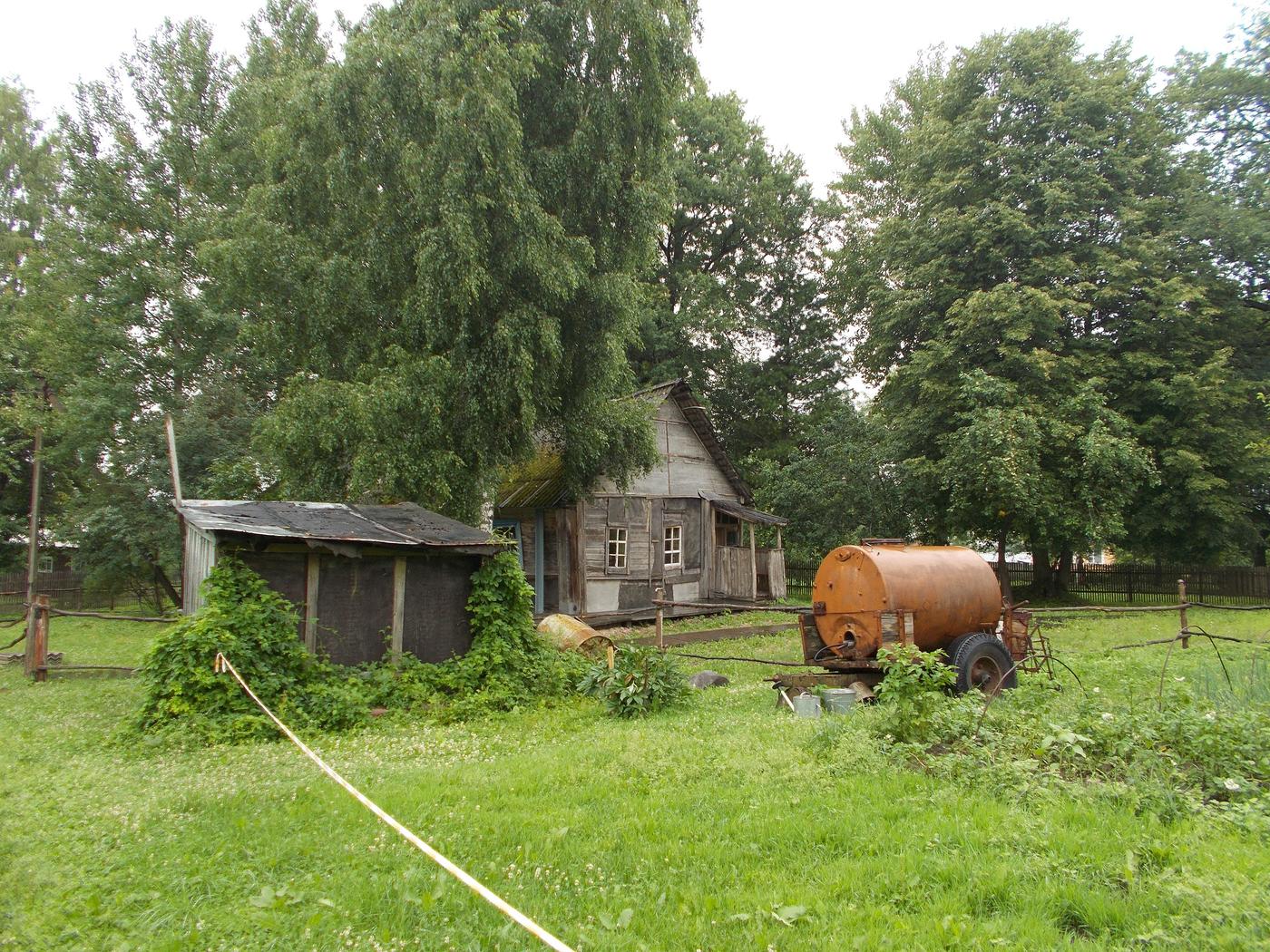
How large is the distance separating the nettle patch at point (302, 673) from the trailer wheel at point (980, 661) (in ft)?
15.8

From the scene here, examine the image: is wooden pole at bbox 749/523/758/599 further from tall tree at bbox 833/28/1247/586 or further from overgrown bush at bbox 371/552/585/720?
overgrown bush at bbox 371/552/585/720

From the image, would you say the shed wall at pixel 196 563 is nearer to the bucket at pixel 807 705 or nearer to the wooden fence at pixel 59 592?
the bucket at pixel 807 705

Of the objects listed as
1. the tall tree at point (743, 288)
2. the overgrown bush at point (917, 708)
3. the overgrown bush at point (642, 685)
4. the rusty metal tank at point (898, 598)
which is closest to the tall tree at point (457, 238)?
the overgrown bush at point (642, 685)

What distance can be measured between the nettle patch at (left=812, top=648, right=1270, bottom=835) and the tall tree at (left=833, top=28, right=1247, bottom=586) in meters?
16.0

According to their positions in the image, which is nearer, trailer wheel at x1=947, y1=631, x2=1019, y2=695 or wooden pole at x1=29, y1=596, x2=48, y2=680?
trailer wheel at x1=947, y1=631, x2=1019, y2=695

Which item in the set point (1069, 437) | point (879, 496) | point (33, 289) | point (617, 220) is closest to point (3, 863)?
point (617, 220)

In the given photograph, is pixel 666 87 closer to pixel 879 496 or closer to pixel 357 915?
pixel 879 496

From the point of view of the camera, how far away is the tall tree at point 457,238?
50.7 ft

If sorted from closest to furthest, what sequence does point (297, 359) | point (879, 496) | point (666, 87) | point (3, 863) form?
point (3, 863) → point (666, 87) → point (297, 359) → point (879, 496)

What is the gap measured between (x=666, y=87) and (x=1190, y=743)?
15.6 metres

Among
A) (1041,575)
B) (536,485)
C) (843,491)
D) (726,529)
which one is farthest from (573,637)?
(1041,575)

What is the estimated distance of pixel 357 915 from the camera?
13.4 feet

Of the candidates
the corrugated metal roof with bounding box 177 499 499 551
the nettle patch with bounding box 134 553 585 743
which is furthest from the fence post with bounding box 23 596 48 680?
the nettle patch with bounding box 134 553 585 743

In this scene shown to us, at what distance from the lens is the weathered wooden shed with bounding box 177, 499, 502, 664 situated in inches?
373
